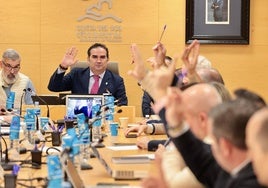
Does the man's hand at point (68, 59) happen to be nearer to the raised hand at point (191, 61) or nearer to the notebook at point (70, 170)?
the raised hand at point (191, 61)

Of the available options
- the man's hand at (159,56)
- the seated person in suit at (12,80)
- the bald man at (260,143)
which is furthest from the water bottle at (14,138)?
the seated person in suit at (12,80)

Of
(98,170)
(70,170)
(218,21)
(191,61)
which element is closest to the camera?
(70,170)

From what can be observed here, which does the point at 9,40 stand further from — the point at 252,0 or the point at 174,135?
the point at 174,135

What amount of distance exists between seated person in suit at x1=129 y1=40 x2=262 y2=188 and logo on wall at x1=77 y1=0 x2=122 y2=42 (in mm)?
4621

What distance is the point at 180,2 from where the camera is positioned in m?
7.40

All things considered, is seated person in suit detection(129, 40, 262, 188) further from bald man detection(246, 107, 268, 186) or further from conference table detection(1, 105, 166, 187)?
conference table detection(1, 105, 166, 187)

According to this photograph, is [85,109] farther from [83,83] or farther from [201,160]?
[201,160]

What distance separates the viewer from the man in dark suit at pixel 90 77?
6246 mm

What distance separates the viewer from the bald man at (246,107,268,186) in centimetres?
137

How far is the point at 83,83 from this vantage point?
20.8ft

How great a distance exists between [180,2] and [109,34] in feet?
3.35

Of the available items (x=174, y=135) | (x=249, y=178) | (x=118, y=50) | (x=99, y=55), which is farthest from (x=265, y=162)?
(x=118, y=50)

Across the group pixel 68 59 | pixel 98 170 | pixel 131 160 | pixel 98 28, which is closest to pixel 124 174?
pixel 98 170

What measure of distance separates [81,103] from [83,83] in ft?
4.55
